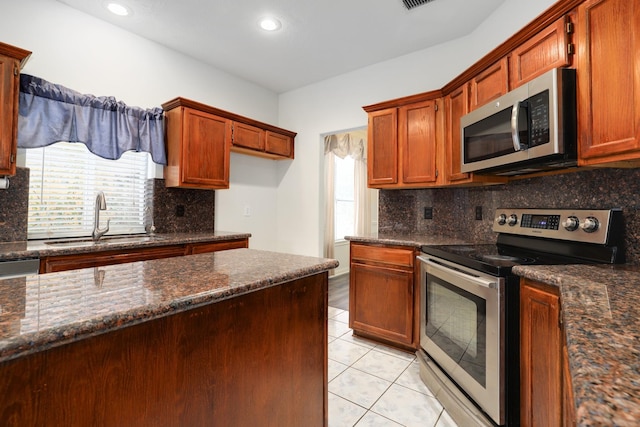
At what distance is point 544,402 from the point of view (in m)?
1.27

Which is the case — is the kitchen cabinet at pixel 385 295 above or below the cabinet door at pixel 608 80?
below

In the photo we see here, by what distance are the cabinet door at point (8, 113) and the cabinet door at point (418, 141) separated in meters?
2.92

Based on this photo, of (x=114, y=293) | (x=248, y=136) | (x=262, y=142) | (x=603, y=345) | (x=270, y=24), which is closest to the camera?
(x=603, y=345)

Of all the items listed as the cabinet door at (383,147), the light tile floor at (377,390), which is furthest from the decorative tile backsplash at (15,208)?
the cabinet door at (383,147)

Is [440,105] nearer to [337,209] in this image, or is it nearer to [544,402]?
[544,402]

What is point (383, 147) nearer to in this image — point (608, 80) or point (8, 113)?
point (608, 80)

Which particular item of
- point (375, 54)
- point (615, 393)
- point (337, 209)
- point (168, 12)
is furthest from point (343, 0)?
point (337, 209)

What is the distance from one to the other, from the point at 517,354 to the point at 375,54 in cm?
307

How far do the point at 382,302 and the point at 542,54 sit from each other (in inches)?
79.9

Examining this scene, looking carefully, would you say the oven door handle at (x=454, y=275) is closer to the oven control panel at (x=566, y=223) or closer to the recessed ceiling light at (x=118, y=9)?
the oven control panel at (x=566, y=223)

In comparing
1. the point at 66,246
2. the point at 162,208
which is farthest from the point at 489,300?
the point at 162,208

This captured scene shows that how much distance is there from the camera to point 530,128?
1679mm

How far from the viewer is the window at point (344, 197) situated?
5191 millimetres

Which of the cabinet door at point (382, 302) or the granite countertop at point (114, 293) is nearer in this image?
the granite countertop at point (114, 293)
